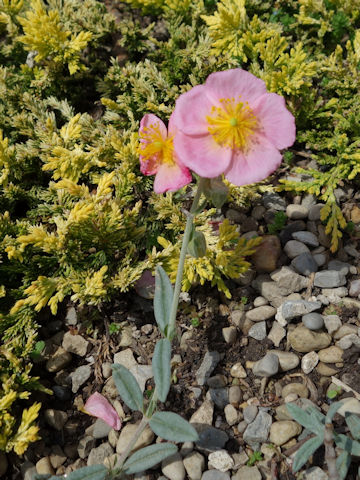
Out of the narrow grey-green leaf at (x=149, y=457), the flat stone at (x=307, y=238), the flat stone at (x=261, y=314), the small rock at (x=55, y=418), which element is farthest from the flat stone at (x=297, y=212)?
the small rock at (x=55, y=418)

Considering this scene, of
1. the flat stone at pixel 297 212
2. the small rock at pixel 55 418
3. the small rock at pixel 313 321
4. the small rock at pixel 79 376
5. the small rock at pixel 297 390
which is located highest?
Answer: the flat stone at pixel 297 212

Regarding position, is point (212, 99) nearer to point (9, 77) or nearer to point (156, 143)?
point (156, 143)

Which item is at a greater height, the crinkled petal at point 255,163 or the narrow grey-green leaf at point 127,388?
the crinkled petal at point 255,163

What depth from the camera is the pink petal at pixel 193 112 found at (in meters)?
1.67

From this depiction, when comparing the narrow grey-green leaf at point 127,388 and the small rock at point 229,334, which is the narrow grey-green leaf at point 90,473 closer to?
the narrow grey-green leaf at point 127,388

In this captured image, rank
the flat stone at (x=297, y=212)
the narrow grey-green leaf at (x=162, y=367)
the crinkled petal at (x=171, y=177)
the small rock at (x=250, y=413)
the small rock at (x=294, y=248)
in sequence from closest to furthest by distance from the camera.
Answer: the crinkled petal at (x=171, y=177) → the narrow grey-green leaf at (x=162, y=367) → the small rock at (x=250, y=413) → the small rock at (x=294, y=248) → the flat stone at (x=297, y=212)

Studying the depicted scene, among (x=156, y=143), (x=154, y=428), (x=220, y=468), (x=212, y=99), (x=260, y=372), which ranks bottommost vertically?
(x=220, y=468)

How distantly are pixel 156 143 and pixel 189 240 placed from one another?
0.42 m

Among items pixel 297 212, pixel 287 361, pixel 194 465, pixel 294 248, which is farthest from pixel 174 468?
pixel 297 212

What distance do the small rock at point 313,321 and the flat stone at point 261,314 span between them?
179mm

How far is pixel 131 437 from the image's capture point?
2.25 metres

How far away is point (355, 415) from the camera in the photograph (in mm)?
2133

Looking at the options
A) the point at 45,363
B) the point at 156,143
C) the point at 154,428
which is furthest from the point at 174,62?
the point at 154,428

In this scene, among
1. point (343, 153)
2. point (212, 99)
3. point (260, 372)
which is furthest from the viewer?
point (343, 153)
